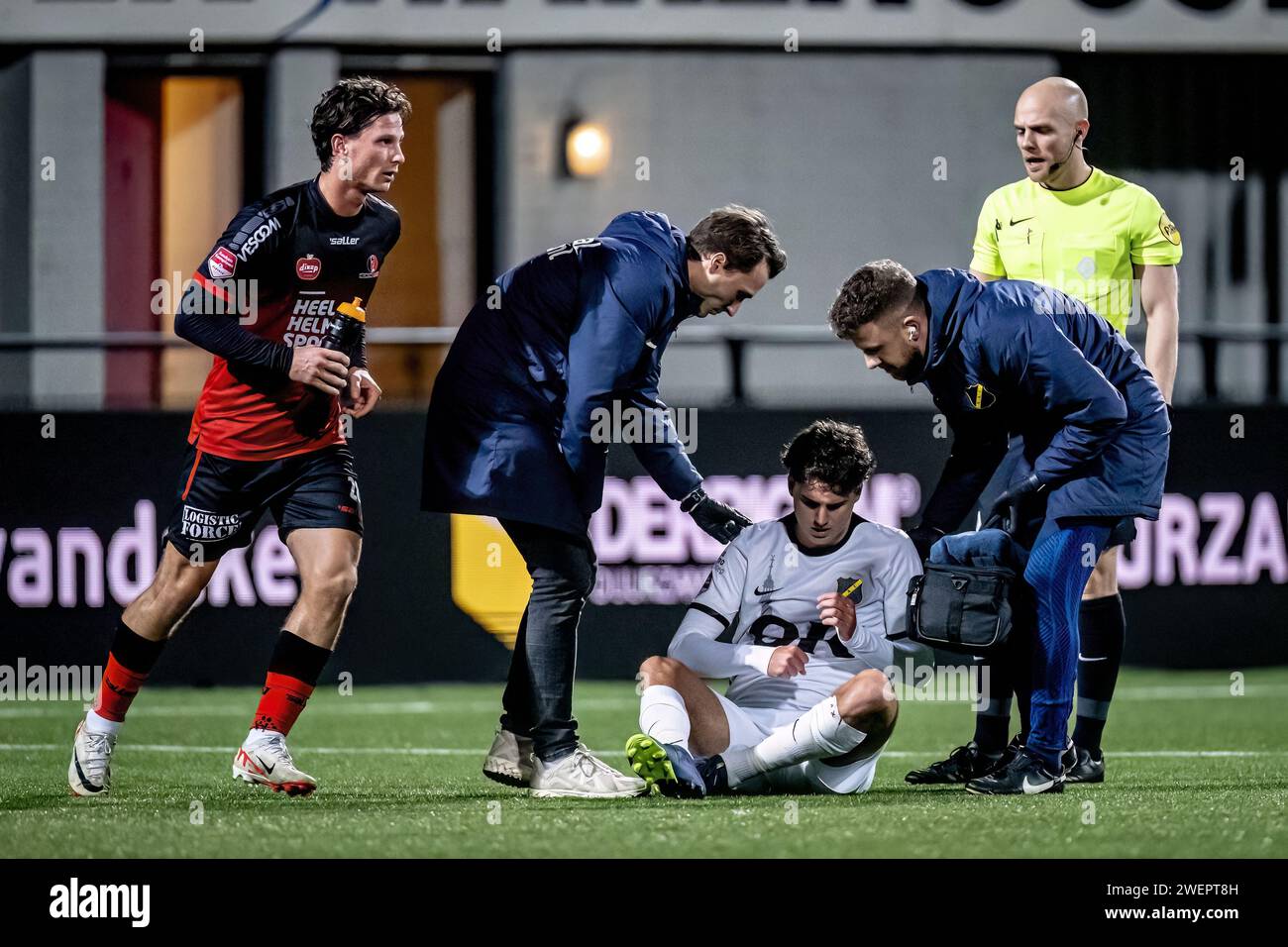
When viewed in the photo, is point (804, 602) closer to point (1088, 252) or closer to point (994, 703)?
point (994, 703)

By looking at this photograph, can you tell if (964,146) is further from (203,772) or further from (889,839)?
(889,839)

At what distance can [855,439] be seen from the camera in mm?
5430

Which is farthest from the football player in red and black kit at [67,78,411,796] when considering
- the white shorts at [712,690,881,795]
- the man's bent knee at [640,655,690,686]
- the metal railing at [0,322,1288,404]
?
the metal railing at [0,322,1288,404]

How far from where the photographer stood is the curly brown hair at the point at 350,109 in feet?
17.8

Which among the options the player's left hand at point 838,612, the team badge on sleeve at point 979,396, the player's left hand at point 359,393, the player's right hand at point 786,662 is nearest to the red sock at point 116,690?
the player's left hand at point 359,393

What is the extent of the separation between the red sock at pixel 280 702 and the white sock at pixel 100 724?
0.47 meters

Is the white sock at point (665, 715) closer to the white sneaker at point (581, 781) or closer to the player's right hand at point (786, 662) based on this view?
the white sneaker at point (581, 781)

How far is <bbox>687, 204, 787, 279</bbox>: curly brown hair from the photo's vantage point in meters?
5.14

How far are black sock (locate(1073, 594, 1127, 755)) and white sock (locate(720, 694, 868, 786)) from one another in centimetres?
106

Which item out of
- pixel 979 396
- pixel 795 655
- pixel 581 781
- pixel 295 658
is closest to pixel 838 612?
pixel 795 655

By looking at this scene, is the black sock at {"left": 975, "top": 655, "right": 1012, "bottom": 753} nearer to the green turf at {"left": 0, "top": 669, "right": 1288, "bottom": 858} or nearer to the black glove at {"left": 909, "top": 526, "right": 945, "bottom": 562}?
the green turf at {"left": 0, "top": 669, "right": 1288, "bottom": 858}

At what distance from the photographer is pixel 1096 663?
19.5 feet
